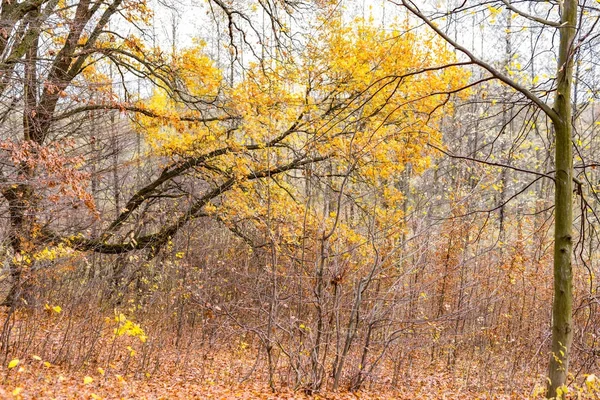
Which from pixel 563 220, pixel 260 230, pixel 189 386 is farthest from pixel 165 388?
pixel 563 220

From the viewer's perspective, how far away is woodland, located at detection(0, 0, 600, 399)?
23.3 feet

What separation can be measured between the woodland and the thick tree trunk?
49.2 inches

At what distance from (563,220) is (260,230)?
8325mm

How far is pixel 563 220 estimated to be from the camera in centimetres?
338

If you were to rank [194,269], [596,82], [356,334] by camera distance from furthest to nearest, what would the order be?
[194,269], [356,334], [596,82]

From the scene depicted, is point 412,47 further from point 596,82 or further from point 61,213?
point 61,213

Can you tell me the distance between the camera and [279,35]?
10.8 meters

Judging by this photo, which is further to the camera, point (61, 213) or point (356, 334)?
point (61, 213)

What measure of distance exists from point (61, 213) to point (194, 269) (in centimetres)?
359

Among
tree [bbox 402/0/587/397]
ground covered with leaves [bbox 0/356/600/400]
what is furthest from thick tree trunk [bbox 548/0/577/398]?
ground covered with leaves [bbox 0/356/600/400]

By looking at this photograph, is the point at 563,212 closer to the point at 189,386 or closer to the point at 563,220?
the point at 563,220

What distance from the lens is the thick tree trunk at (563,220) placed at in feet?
11.0

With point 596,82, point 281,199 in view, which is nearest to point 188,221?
point 281,199

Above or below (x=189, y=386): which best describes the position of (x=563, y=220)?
above
